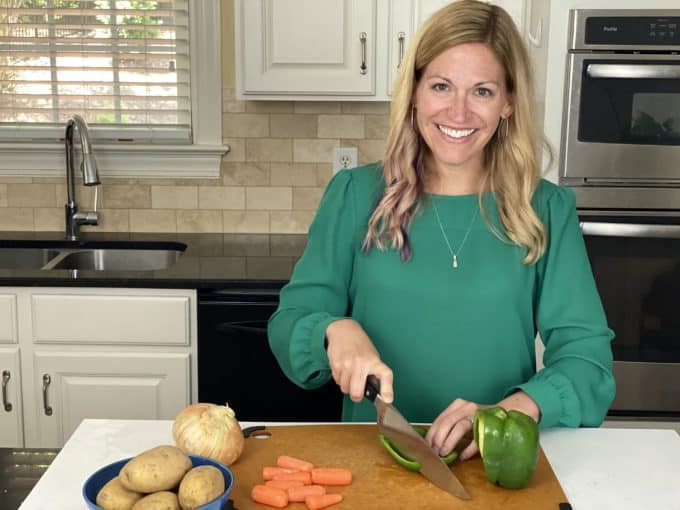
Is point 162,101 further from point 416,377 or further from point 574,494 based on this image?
point 574,494

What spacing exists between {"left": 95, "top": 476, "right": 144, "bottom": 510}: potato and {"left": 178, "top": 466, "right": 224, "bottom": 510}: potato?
0.06 m

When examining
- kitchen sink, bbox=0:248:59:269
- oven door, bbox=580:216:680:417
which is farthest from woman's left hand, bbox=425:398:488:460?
kitchen sink, bbox=0:248:59:269

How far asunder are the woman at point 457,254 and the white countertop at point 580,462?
74mm

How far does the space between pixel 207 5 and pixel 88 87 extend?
0.53 meters

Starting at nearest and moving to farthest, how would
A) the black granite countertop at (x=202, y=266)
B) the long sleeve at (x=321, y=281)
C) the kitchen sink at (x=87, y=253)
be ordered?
the long sleeve at (x=321, y=281) → the black granite countertop at (x=202, y=266) → the kitchen sink at (x=87, y=253)

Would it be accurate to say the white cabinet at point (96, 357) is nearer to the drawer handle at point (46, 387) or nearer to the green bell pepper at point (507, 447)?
the drawer handle at point (46, 387)

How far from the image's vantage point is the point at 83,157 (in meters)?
2.98

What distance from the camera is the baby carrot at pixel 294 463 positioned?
52.3 inches

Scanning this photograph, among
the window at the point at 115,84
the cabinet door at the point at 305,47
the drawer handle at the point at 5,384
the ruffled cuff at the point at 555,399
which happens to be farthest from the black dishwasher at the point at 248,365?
the ruffled cuff at the point at 555,399

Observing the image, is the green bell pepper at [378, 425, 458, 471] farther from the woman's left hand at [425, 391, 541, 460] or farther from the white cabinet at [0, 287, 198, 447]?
the white cabinet at [0, 287, 198, 447]

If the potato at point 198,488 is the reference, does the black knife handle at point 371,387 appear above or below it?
above

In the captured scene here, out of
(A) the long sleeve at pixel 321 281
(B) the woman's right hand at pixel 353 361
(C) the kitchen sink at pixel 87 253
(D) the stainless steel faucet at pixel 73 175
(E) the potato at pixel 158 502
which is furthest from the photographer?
(C) the kitchen sink at pixel 87 253

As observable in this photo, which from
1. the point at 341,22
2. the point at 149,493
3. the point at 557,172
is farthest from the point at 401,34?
the point at 149,493

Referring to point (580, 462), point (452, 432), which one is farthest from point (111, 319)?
point (580, 462)
